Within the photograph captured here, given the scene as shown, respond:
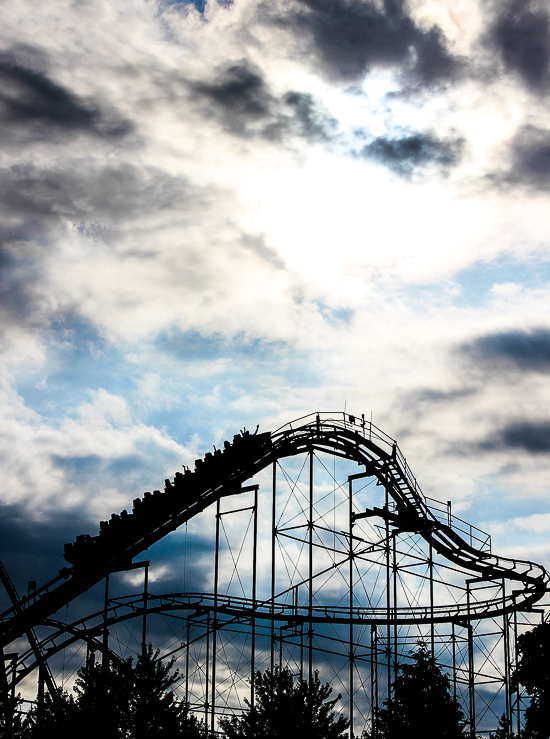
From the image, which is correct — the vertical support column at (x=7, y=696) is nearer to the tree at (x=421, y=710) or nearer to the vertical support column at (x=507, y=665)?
the tree at (x=421, y=710)

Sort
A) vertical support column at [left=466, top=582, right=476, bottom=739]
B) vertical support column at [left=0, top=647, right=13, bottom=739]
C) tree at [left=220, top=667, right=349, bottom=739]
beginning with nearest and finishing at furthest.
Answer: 1. tree at [left=220, top=667, right=349, bottom=739]
2. vertical support column at [left=0, top=647, right=13, bottom=739]
3. vertical support column at [left=466, top=582, right=476, bottom=739]

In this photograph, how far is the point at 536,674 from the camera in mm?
31406

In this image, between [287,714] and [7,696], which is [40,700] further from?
[287,714]

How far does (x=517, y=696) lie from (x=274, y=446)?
39.1ft

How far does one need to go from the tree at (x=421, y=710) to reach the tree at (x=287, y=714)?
2.93 meters

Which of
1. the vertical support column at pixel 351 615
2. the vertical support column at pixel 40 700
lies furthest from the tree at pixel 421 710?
→ the vertical support column at pixel 40 700

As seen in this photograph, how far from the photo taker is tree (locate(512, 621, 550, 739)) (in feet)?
101

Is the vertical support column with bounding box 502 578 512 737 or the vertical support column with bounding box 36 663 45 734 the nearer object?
the vertical support column with bounding box 36 663 45 734

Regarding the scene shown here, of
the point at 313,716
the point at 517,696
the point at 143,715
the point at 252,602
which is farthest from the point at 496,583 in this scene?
the point at 143,715

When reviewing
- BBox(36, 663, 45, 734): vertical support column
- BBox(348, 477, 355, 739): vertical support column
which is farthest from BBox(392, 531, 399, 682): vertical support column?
BBox(36, 663, 45, 734): vertical support column

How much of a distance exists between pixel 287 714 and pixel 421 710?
5.08 meters

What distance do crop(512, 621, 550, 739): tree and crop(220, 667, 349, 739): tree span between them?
9284 millimetres

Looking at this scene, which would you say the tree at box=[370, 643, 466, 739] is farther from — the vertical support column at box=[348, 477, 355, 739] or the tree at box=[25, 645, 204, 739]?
the tree at box=[25, 645, 204, 739]

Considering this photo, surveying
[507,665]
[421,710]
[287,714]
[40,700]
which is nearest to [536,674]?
[507,665]
